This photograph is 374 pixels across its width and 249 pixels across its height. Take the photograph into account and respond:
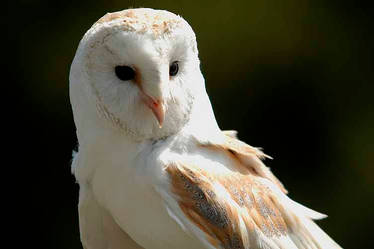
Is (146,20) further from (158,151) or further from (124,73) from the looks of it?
(158,151)

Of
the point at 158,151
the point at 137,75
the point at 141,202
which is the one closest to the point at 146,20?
the point at 137,75

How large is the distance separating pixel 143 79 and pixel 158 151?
0.79 ft

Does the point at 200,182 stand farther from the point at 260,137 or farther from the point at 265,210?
the point at 260,137

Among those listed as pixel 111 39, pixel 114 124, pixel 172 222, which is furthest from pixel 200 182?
pixel 111 39

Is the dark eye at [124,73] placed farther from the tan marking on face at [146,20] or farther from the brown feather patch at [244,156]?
the brown feather patch at [244,156]

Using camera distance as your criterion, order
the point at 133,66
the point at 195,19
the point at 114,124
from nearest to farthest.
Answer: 1. the point at 133,66
2. the point at 114,124
3. the point at 195,19

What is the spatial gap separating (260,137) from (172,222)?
1825 millimetres

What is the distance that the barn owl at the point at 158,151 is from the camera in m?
1.97

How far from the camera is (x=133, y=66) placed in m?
1.96

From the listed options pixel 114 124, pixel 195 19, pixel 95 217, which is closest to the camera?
pixel 114 124

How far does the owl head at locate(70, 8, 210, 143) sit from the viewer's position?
1944mm

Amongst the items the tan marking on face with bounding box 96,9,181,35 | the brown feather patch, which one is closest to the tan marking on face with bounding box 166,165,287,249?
the brown feather patch

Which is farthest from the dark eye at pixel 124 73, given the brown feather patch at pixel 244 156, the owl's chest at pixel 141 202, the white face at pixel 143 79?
the brown feather patch at pixel 244 156

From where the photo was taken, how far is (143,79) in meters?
1.96
